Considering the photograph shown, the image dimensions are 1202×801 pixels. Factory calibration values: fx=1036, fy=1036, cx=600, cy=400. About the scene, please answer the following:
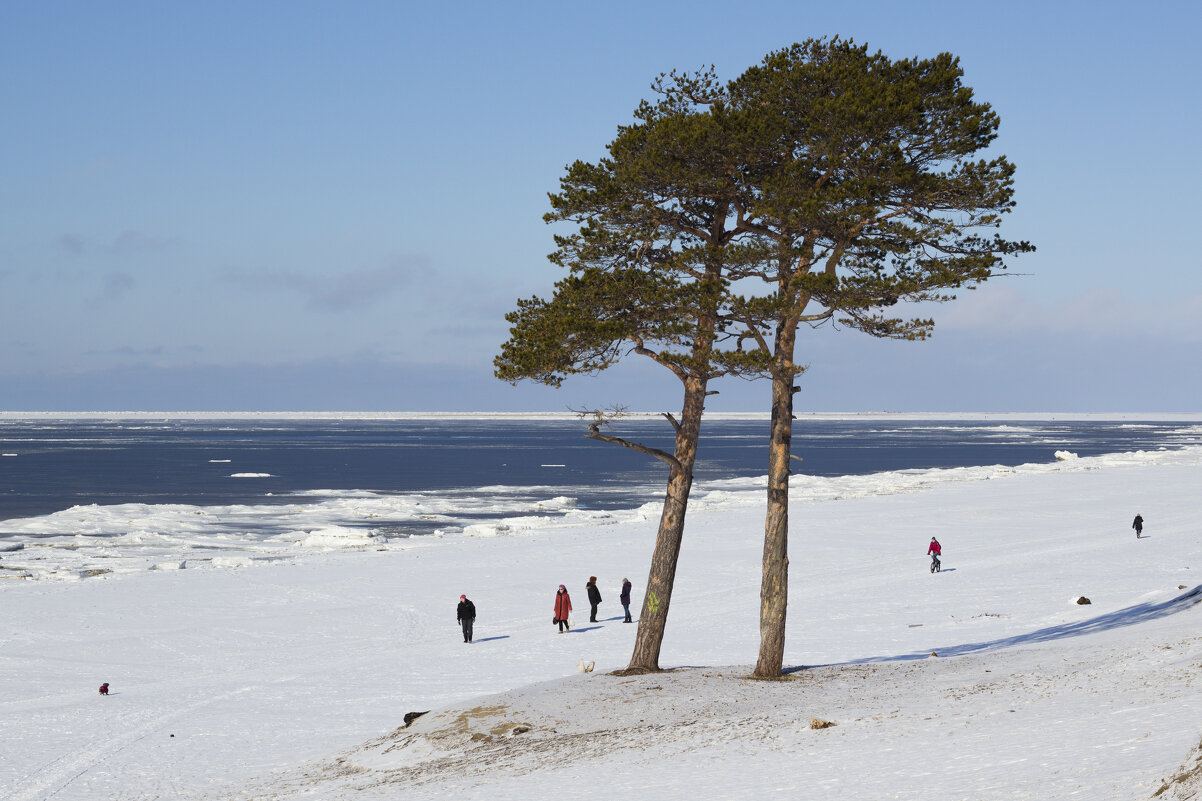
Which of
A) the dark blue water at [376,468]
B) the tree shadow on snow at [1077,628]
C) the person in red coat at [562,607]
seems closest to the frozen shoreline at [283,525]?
the dark blue water at [376,468]

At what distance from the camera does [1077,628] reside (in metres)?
23.6

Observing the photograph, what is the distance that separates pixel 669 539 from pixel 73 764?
11.3m

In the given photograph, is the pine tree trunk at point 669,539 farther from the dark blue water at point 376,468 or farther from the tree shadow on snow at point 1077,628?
the dark blue water at point 376,468

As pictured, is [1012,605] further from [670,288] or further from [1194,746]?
[1194,746]

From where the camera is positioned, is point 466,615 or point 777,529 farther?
point 466,615

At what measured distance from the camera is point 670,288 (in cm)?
1770

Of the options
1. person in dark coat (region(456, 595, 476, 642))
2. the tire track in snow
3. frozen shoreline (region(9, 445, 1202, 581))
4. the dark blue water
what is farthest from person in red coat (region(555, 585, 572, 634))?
the dark blue water

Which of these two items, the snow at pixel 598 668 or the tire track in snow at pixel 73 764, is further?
the tire track in snow at pixel 73 764

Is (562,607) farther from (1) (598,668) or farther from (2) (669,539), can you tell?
(2) (669,539)

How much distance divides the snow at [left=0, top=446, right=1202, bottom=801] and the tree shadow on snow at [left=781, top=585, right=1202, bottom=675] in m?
0.16

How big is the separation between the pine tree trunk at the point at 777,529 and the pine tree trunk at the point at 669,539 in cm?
154

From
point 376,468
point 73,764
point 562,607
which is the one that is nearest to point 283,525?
point 562,607

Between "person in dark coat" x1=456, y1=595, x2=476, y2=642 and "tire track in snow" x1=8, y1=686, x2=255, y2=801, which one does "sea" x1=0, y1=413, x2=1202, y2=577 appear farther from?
"tire track in snow" x1=8, y1=686, x2=255, y2=801

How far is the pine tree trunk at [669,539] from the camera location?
19031 millimetres
